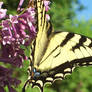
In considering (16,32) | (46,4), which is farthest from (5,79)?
(46,4)

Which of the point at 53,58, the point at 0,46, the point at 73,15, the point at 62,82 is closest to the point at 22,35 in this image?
the point at 0,46

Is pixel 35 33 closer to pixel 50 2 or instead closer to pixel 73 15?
pixel 50 2

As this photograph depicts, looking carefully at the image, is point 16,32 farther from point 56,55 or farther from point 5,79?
point 56,55

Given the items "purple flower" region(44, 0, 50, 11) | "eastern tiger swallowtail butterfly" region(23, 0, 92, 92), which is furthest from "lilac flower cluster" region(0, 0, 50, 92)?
"eastern tiger swallowtail butterfly" region(23, 0, 92, 92)

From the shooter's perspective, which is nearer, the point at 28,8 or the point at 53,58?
the point at 28,8

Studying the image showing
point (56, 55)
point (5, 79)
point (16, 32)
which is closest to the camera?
point (16, 32)

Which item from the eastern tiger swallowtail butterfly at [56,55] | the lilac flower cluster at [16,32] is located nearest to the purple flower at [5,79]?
the lilac flower cluster at [16,32]

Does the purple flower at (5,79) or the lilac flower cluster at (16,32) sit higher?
the lilac flower cluster at (16,32)

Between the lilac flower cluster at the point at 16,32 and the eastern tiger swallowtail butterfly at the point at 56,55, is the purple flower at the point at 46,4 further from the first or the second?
the eastern tiger swallowtail butterfly at the point at 56,55
